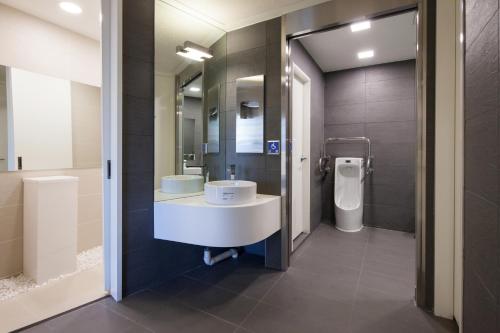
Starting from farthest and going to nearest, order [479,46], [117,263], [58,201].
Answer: [58,201] < [117,263] < [479,46]

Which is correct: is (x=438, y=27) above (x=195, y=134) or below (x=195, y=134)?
above

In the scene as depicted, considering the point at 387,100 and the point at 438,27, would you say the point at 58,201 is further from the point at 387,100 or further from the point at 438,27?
the point at 387,100

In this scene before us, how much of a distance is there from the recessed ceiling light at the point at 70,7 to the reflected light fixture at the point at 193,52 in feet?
3.16

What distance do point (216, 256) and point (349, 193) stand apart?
2.27 metres

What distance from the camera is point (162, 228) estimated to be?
5.99 feet

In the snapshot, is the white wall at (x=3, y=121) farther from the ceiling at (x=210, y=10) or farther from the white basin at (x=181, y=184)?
the white basin at (x=181, y=184)

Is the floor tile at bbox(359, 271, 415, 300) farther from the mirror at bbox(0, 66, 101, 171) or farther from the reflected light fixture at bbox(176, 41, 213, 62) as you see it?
the mirror at bbox(0, 66, 101, 171)

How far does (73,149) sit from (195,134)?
1366 mm


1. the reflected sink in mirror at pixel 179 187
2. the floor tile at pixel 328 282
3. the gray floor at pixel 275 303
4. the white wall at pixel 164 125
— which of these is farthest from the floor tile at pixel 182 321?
the white wall at pixel 164 125

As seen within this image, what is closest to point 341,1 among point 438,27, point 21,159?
point 438,27

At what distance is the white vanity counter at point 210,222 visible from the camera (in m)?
1.67

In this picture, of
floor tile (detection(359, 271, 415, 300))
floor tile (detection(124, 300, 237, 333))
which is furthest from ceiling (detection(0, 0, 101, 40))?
floor tile (detection(359, 271, 415, 300))

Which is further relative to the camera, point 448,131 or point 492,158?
point 448,131

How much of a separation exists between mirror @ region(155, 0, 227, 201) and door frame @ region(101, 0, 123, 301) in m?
0.29
